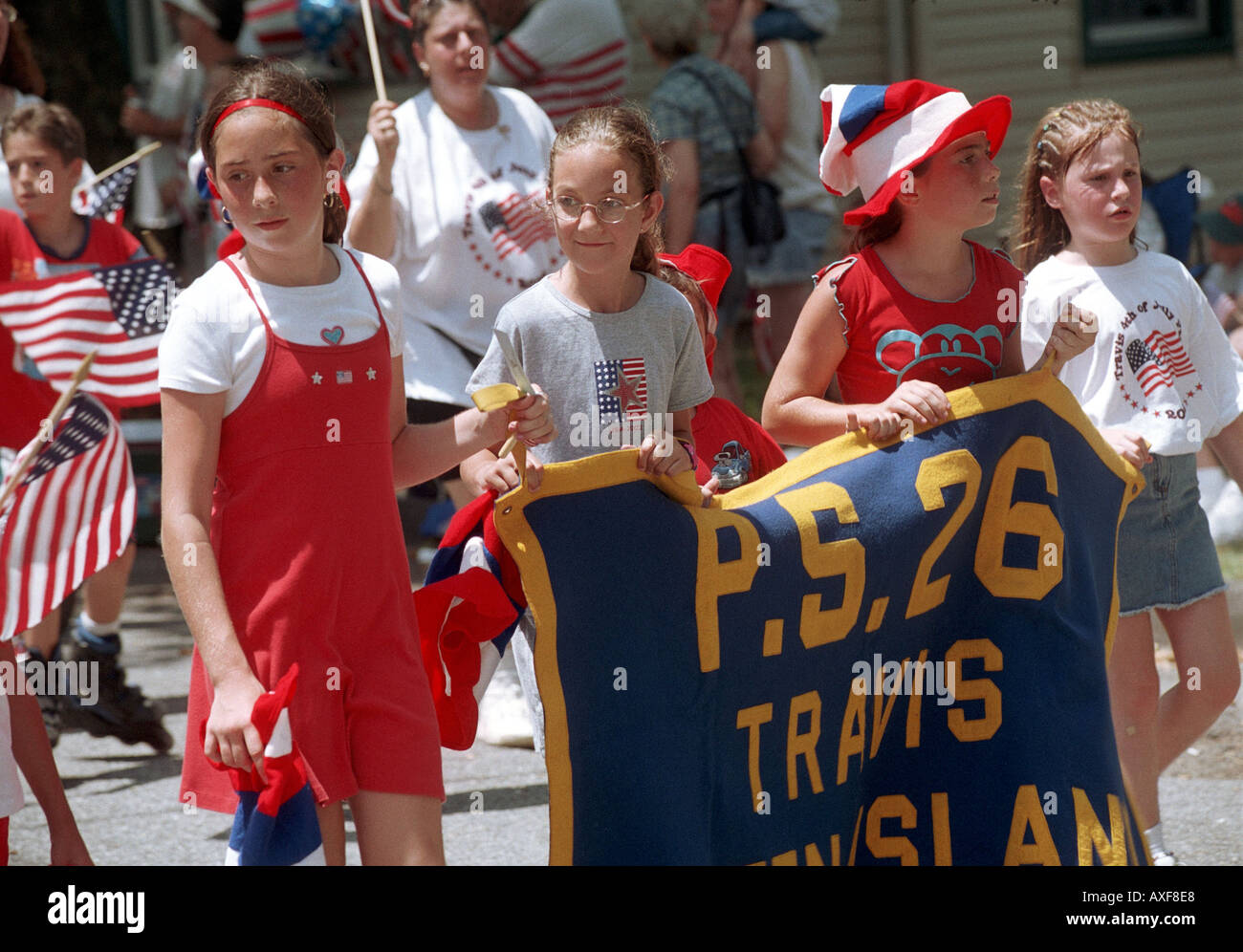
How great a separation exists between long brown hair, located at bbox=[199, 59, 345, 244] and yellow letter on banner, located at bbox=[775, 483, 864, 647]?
1100 millimetres

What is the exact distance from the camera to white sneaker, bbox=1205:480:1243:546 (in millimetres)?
7738

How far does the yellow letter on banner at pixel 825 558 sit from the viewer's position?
3059 millimetres

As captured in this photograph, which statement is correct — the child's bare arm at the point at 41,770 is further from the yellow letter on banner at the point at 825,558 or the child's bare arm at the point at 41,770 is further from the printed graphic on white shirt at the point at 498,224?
the printed graphic on white shirt at the point at 498,224

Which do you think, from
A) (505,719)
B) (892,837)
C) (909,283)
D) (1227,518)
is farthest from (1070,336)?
(1227,518)

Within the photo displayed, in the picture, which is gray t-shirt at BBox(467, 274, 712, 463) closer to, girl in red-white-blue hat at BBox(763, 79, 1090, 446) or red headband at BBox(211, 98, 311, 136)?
girl in red-white-blue hat at BBox(763, 79, 1090, 446)

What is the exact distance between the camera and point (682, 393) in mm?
3346

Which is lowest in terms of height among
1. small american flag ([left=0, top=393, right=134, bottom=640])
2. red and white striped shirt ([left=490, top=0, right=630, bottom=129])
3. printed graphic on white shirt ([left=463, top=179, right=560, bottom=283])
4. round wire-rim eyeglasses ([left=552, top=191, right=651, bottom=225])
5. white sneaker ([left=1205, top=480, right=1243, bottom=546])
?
white sneaker ([left=1205, top=480, right=1243, bottom=546])

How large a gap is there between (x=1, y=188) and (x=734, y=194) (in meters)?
3.66

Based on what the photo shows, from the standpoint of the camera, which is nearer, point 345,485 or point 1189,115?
point 345,485
